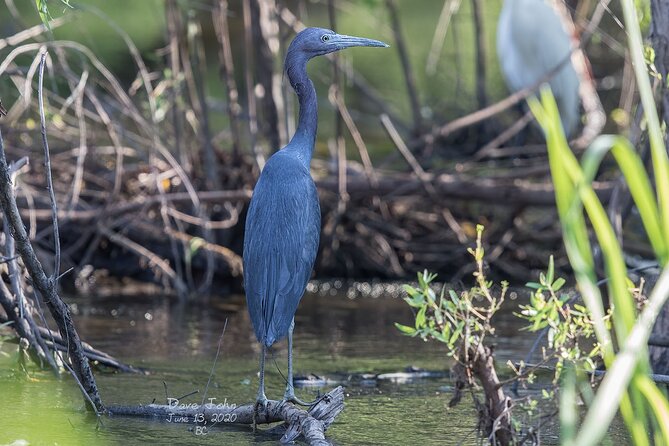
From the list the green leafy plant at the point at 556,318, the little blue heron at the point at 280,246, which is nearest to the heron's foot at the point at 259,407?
the little blue heron at the point at 280,246

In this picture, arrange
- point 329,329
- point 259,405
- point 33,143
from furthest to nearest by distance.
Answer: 1. point 33,143
2. point 329,329
3. point 259,405

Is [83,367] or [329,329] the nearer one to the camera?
[83,367]

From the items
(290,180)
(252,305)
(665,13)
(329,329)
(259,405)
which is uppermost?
(665,13)

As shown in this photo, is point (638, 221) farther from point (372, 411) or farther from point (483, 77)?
point (372, 411)

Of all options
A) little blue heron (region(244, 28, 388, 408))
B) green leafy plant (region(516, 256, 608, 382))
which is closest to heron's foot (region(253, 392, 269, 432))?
little blue heron (region(244, 28, 388, 408))

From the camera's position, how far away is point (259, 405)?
4.02m

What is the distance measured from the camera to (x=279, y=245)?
4355mm

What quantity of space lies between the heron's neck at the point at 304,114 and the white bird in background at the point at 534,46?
6.66 meters

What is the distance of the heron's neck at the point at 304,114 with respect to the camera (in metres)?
4.78

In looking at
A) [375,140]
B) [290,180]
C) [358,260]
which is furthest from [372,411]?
[375,140]

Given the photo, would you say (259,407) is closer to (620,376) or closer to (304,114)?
(304,114)

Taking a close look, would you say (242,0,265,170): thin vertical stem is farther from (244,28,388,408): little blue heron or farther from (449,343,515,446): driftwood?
(449,343,515,446): driftwood

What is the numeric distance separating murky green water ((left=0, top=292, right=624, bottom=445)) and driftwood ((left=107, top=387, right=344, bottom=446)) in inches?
1.7

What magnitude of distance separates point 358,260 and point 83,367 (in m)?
4.88
